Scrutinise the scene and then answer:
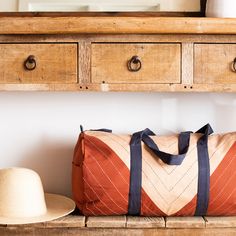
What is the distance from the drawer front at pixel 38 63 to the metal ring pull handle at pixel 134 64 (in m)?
0.15

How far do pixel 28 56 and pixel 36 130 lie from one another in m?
0.32

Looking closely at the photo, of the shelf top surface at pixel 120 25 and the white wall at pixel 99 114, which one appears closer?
the shelf top surface at pixel 120 25

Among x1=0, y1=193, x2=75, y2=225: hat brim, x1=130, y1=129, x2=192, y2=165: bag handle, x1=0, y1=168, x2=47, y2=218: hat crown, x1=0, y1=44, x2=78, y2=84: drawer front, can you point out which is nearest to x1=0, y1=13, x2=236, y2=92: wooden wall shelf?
x1=0, y1=44, x2=78, y2=84: drawer front

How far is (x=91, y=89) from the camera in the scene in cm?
119

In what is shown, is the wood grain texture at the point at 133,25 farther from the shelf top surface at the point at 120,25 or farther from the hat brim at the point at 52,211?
the hat brim at the point at 52,211

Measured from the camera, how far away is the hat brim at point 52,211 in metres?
1.15

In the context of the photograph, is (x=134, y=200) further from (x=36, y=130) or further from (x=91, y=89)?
(x=36, y=130)

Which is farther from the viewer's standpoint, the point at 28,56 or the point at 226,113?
the point at 226,113

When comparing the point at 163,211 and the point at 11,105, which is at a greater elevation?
the point at 11,105

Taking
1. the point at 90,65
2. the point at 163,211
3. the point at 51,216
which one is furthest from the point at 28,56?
the point at 163,211

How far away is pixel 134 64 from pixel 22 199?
474mm

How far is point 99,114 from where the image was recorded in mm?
1428

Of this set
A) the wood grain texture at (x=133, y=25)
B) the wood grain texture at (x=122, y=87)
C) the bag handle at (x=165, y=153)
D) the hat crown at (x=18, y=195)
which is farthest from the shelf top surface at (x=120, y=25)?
the hat crown at (x=18, y=195)

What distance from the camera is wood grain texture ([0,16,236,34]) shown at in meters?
1.15
